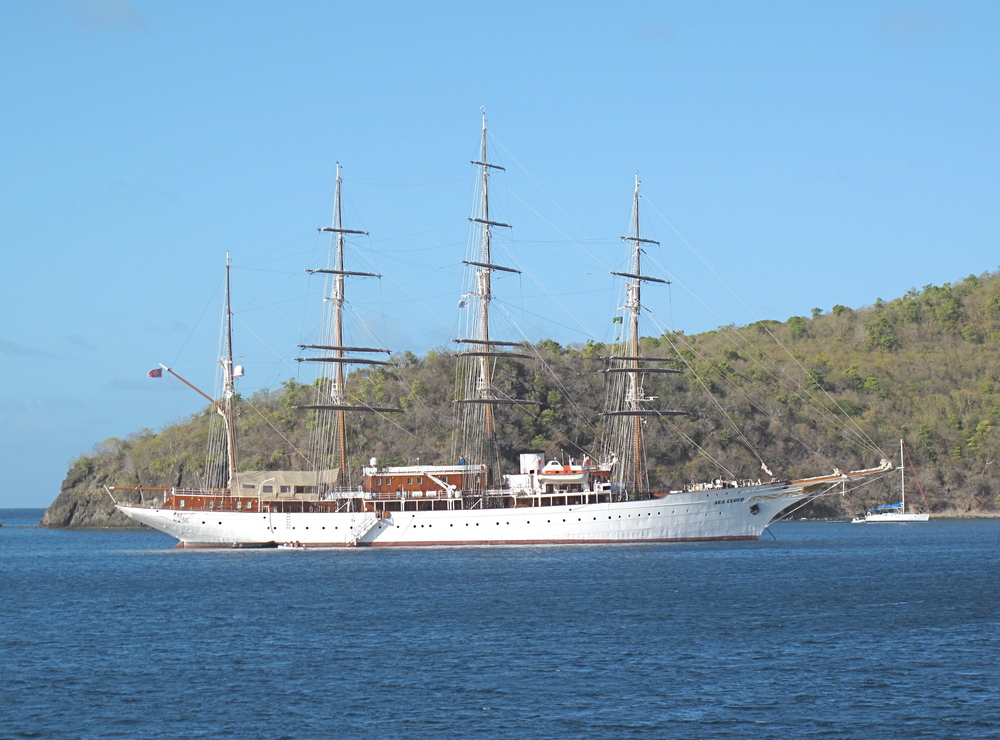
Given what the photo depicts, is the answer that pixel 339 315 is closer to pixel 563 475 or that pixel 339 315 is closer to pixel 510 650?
pixel 563 475

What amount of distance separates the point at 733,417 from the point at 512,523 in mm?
45614

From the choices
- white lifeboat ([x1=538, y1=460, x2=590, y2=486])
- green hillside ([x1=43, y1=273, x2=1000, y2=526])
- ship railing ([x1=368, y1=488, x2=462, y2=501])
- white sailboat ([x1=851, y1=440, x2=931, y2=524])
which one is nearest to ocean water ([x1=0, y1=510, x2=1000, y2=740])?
white lifeboat ([x1=538, y1=460, x2=590, y2=486])

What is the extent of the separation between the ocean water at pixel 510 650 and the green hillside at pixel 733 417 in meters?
41.7

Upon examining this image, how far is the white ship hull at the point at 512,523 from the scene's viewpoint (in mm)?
58438

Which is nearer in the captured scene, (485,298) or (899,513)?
(485,298)

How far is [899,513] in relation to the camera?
94.2m

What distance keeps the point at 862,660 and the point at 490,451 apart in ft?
139

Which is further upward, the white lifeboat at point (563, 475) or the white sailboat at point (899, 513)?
the white lifeboat at point (563, 475)

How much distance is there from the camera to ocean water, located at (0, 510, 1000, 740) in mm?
21328

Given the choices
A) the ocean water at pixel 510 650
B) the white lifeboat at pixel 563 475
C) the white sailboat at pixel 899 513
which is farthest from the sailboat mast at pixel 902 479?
the ocean water at pixel 510 650

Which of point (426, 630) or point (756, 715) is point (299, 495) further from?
point (756, 715)

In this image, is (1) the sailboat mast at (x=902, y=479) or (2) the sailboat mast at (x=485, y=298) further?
(1) the sailboat mast at (x=902, y=479)

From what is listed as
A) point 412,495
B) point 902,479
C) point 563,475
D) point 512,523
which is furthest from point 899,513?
point 412,495

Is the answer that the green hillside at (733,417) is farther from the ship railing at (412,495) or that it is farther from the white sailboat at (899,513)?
the ship railing at (412,495)
